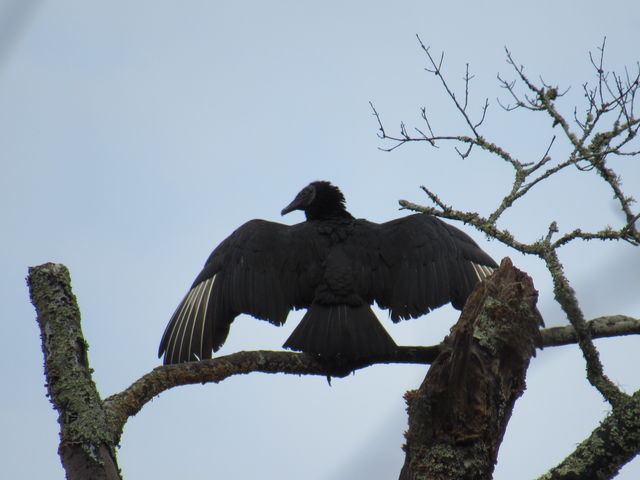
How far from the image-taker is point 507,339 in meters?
2.95

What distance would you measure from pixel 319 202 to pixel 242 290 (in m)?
1.39

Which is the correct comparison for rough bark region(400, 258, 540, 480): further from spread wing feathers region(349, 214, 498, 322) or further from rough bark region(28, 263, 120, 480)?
spread wing feathers region(349, 214, 498, 322)

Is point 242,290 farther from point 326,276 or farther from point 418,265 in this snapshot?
point 418,265

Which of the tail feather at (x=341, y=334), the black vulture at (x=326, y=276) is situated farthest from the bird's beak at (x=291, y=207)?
the tail feather at (x=341, y=334)

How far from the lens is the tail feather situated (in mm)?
4348

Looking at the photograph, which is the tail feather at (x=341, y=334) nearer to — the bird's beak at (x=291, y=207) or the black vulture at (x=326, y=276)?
the black vulture at (x=326, y=276)

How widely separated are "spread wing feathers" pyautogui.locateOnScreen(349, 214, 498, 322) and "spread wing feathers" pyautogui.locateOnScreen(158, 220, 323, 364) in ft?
1.14

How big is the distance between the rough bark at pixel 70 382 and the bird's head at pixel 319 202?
3.10m

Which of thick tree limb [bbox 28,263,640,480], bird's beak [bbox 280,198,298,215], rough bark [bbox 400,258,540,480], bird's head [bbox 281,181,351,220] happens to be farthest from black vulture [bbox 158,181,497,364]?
rough bark [bbox 400,258,540,480]

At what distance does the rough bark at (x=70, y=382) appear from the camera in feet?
8.63

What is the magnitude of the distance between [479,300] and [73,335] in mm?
1443

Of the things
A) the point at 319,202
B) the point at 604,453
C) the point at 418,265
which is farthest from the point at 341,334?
the point at 319,202

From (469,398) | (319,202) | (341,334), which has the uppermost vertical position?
(319,202)

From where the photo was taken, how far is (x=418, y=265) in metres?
5.04
